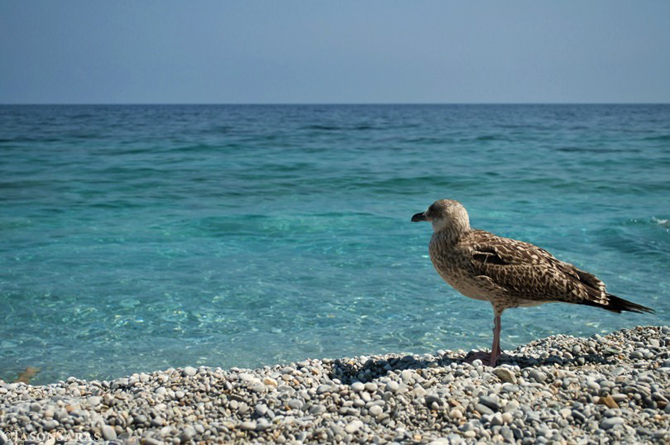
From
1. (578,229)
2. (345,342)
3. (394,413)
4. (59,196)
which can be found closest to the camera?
(394,413)

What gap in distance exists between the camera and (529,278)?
527 centimetres

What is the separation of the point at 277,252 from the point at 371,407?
7.23m

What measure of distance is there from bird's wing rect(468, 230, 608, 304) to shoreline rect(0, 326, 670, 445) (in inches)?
22.2

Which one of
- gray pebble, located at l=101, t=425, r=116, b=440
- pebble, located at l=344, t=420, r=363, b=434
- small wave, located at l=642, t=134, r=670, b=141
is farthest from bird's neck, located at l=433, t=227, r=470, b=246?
small wave, located at l=642, t=134, r=670, b=141

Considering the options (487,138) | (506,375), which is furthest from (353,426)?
(487,138)

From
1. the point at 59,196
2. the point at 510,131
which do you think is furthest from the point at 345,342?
the point at 510,131

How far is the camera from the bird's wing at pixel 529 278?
524cm

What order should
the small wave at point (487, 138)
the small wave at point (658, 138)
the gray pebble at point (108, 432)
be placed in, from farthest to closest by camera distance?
the small wave at point (487, 138)
the small wave at point (658, 138)
the gray pebble at point (108, 432)

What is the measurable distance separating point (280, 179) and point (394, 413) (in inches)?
655

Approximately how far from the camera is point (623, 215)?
47.3 ft

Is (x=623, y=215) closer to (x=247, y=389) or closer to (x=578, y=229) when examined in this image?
(x=578, y=229)

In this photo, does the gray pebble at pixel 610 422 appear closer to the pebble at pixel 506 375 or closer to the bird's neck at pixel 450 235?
the pebble at pixel 506 375

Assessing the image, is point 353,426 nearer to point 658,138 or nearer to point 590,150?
point 590,150

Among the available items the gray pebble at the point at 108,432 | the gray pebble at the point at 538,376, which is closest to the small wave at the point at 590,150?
the gray pebble at the point at 538,376
